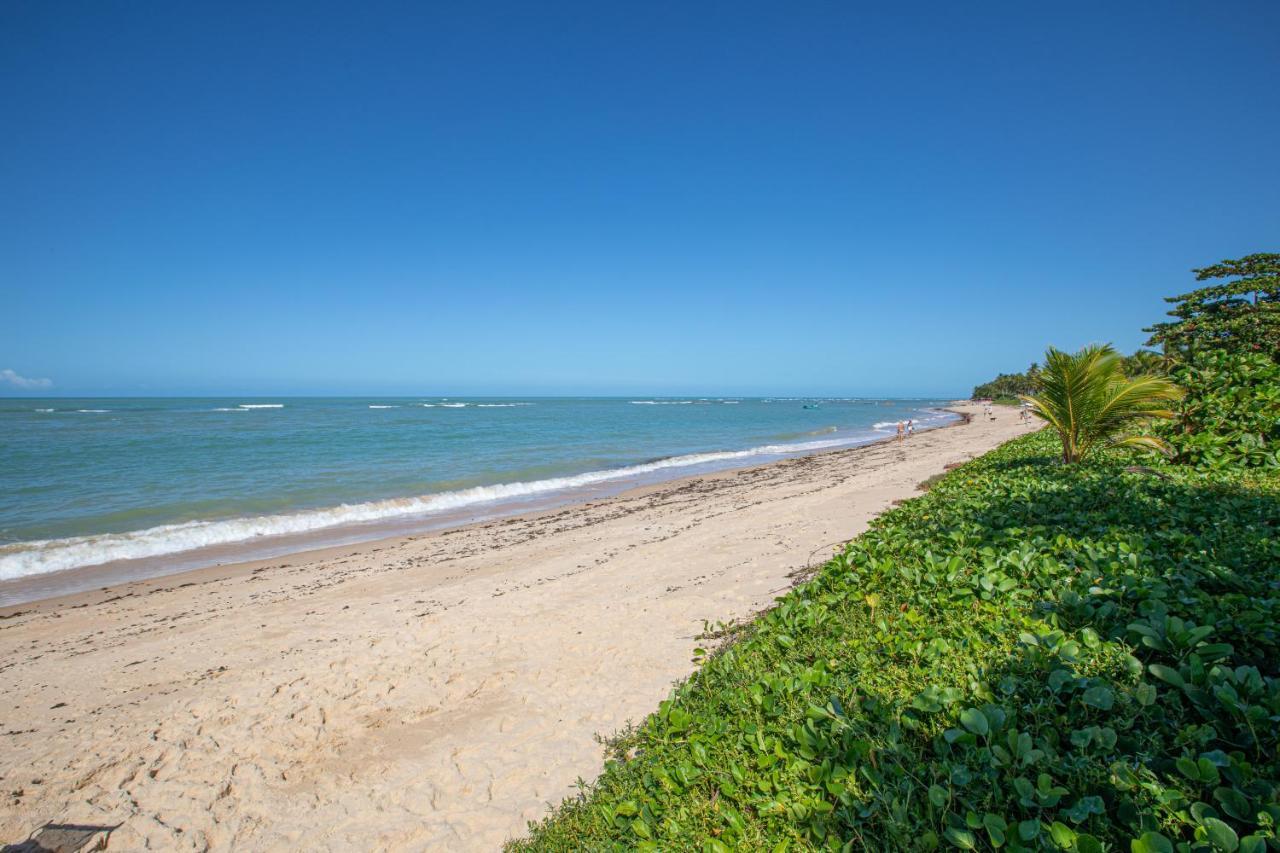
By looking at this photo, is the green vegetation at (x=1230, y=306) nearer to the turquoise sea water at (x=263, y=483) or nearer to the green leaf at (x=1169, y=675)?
the turquoise sea water at (x=263, y=483)

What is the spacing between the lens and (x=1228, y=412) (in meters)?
7.57

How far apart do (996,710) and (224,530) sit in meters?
17.1

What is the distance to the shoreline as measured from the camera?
423 inches

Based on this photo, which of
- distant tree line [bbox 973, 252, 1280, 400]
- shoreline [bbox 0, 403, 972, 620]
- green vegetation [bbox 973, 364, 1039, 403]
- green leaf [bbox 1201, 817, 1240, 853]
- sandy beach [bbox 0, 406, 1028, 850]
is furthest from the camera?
green vegetation [bbox 973, 364, 1039, 403]

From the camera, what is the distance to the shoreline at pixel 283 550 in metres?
10.7

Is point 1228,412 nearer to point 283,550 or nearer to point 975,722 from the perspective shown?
point 975,722

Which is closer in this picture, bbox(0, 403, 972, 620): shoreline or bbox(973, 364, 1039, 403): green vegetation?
bbox(0, 403, 972, 620): shoreline

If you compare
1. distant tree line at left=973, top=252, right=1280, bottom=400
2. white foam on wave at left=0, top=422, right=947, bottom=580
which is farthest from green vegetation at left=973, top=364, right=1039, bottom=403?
white foam on wave at left=0, top=422, right=947, bottom=580

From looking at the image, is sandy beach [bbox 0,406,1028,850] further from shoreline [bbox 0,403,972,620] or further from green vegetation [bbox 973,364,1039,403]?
green vegetation [bbox 973,364,1039,403]

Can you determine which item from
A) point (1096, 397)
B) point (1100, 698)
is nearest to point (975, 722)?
point (1100, 698)

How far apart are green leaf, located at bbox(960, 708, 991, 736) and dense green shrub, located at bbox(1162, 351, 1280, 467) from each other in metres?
7.22

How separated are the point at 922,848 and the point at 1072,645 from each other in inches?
52.8

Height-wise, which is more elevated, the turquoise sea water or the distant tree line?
the distant tree line

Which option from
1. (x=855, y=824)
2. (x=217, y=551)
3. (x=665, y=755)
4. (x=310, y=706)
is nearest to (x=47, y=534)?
(x=217, y=551)
